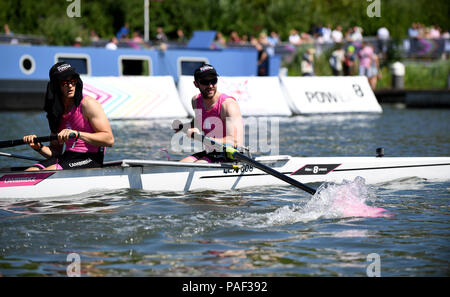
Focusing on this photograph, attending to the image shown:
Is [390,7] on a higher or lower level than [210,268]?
higher

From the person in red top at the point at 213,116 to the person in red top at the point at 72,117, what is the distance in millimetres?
1193

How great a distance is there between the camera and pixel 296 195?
940 cm

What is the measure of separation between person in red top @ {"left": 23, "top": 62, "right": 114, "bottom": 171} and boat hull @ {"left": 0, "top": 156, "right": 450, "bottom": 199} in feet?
0.85

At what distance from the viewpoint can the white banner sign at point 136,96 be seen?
1911 centimetres

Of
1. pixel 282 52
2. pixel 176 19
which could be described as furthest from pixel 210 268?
pixel 176 19

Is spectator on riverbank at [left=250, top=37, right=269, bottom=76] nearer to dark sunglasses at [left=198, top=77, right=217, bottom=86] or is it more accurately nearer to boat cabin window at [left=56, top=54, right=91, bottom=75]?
boat cabin window at [left=56, top=54, right=91, bottom=75]

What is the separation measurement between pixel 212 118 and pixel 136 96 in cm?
1077

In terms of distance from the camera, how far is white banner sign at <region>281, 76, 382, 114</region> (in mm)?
21781

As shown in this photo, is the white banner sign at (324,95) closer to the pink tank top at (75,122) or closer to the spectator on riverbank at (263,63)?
the spectator on riverbank at (263,63)

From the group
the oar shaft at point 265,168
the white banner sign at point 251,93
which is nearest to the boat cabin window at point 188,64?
the white banner sign at point 251,93

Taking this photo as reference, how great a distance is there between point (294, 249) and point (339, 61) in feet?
72.7

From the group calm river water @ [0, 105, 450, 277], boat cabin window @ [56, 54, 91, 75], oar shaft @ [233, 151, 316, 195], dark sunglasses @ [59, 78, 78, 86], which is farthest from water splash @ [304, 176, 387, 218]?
A: boat cabin window @ [56, 54, 91, 75]
